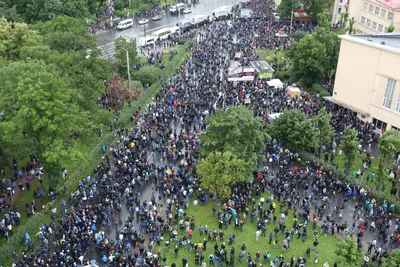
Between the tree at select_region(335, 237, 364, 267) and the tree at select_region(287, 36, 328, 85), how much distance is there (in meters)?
33.2

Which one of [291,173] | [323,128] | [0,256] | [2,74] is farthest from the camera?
[323,128]

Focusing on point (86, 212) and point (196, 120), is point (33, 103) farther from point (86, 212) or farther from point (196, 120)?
point (196, 120)

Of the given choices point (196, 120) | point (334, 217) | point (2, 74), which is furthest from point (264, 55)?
point (2, 74)

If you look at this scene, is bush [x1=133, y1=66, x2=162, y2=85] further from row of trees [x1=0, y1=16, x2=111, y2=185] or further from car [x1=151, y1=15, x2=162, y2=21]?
car [x1=151, y1=15, x2=162, y2=21]

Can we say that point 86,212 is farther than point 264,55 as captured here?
No

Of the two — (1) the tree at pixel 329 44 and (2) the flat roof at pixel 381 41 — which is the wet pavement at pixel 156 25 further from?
(2) the flat roof at pixel 381 41

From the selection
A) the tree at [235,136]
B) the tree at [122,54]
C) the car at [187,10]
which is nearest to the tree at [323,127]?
the tree at [235,136]

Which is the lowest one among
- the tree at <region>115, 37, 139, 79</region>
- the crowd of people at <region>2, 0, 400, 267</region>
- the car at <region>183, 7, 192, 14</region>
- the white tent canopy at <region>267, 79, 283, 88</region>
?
the crowd of people at <region>2, 0, 400, 267</region>

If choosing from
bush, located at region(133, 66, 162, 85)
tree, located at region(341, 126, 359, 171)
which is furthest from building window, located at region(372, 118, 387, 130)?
bush, located at region(133, 66, 162, 85)

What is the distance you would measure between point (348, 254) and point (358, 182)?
11.5m

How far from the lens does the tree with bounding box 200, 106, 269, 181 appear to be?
3534 cm

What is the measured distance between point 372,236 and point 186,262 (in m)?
13.7

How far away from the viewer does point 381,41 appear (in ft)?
151

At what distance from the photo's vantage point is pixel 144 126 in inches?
1770
